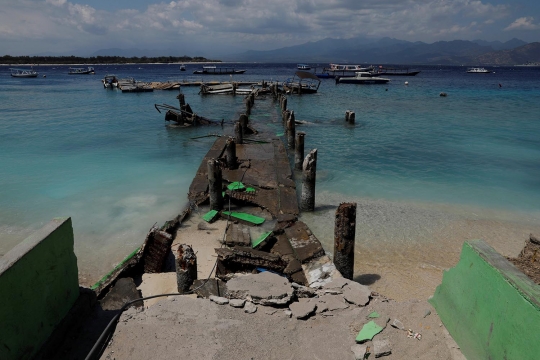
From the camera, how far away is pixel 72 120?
28.2 m

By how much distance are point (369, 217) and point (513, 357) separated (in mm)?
8201

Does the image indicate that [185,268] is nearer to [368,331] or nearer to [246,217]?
[368,331]

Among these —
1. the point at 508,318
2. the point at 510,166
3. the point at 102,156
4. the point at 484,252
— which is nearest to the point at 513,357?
the point at 508,318

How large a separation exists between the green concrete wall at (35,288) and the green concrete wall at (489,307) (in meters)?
4.88

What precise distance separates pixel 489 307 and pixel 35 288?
196 inches

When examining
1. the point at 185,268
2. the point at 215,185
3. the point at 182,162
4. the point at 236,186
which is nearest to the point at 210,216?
the point at 215,185

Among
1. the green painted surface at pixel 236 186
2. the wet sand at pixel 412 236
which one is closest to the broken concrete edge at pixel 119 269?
the green painted surface at pixel 236 186

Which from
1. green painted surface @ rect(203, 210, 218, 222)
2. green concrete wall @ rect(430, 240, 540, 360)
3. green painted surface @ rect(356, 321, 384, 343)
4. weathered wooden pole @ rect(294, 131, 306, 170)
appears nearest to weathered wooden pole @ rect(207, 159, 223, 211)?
green painted surface @ rect(203, 210, 218, 222)

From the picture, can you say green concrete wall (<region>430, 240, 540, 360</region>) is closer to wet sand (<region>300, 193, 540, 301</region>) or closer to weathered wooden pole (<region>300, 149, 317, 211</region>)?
wet sand (<region>300, 193, 540, 301</region>)

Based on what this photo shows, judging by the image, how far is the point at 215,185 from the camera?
10633mm

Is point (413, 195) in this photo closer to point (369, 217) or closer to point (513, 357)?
point (369, 217)

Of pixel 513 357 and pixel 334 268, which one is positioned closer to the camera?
pixel 513 357

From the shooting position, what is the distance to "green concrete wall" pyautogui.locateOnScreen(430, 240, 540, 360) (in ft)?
10.6

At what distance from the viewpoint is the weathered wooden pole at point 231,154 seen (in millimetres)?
13523
